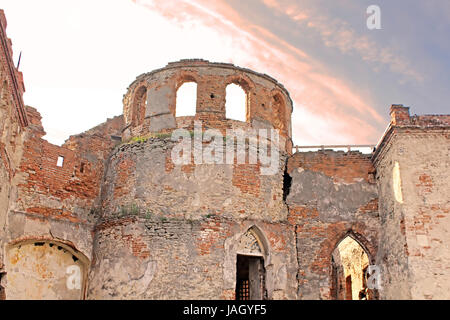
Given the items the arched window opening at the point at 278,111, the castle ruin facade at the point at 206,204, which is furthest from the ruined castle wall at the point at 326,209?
the arched window opening at the point at 278,111

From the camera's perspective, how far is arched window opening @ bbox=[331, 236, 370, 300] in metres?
16.9

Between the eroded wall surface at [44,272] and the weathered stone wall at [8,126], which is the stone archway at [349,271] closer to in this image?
the eroded wall surface at [44,272]

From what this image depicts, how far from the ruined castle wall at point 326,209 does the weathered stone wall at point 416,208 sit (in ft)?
3.05

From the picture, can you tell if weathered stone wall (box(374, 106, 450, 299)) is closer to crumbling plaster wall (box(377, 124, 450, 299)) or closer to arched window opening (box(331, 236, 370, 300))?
crumbling plaster wall (box(377, 124, 450, 299))

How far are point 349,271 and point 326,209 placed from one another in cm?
624

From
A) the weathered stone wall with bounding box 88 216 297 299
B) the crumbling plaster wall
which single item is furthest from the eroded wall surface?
the crumbling plaster wall

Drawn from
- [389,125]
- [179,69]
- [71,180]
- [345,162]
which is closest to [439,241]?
[389,125]

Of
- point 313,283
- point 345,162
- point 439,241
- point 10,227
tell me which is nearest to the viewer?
point 439,241

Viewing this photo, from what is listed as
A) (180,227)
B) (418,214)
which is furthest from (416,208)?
(180,227)

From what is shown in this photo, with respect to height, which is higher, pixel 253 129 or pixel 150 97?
pixel 150 97

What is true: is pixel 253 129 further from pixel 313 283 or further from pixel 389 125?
pixel 313 283

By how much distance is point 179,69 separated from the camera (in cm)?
1294

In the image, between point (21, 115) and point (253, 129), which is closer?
point (21, 115)

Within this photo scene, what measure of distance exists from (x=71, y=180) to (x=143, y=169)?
2.06m
